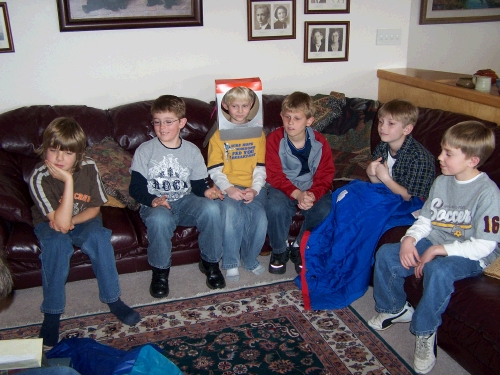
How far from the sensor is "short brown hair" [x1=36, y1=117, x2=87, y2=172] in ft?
7.40

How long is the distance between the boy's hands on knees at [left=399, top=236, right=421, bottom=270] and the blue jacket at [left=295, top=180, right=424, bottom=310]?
29 cm

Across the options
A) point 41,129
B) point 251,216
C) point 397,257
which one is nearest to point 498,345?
point 397,257

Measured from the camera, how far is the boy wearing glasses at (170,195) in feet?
8.25

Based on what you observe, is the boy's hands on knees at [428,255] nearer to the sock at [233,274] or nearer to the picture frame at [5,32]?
the sock at [233,274]

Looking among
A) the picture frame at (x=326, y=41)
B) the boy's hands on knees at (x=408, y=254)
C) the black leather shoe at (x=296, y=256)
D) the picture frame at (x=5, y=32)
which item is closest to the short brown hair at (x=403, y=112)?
the boy's hands on knees at (x=408, y=254)

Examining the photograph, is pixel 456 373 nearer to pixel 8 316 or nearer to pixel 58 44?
pixel 8 316

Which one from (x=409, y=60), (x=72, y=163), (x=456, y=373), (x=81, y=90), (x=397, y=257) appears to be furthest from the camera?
(x=409, y=60)

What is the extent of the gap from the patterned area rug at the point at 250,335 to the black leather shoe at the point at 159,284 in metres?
0.07

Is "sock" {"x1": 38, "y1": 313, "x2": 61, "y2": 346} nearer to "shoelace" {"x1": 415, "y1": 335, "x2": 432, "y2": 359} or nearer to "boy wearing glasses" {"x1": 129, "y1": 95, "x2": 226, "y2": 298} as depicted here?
→ "boy wearing glasses" {"x1": 129, "y1": 95, "x2": 226, "y2": 298}

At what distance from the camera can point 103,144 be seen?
9.73 ft

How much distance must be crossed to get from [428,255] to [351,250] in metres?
0.47

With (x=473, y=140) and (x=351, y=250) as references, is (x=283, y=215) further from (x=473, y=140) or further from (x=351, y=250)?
(x=473, y=140)

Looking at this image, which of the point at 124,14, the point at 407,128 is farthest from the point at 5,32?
the point at 407,128

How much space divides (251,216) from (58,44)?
173cm
